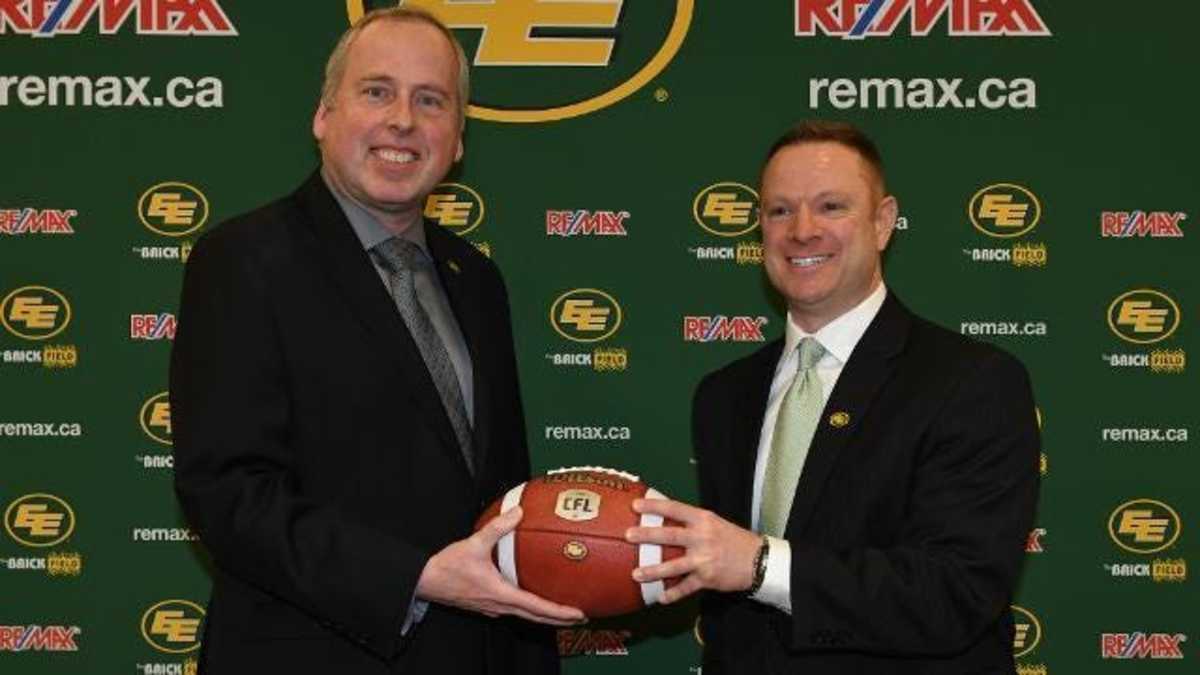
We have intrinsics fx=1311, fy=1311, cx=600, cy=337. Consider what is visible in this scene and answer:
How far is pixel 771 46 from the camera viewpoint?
357 cm

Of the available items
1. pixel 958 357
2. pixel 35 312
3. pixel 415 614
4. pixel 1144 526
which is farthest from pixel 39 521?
pixel 1144 526

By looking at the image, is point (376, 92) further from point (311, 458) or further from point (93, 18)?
point (93, 18)

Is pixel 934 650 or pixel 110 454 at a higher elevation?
pixel 110 454

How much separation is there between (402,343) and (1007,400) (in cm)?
107

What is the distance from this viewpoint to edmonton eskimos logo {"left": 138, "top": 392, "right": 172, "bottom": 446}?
11.7 feet

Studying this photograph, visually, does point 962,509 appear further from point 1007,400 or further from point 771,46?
point 771,46

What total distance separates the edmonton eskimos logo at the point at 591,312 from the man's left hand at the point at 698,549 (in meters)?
1.45

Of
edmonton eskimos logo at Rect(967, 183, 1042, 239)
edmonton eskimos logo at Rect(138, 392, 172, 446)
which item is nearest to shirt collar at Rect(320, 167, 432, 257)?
edmonton eskimos logo at Rect(138, 392, 172, 446)

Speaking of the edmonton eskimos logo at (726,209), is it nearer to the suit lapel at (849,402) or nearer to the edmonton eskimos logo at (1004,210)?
the edmonton eskimos logo at (1004,210)

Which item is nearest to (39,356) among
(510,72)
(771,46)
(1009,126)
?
(510,72)

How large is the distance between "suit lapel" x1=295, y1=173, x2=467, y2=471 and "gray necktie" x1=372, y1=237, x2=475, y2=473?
0.04 meters

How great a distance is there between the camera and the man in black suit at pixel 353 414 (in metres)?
2.09

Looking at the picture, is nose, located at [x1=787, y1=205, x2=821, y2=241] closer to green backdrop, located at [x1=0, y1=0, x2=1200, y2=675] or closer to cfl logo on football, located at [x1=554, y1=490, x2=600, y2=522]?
cfl logo on football, located at [x1=554, y1=490, x2=600, y2=522]

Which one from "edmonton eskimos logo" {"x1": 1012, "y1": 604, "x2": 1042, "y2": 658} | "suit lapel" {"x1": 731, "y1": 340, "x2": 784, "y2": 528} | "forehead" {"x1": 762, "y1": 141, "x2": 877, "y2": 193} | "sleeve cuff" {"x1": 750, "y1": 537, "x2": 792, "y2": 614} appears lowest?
"edmonton eskimos logo" {"x1": 1012, "y1": 604, "x2": 1042, "y2": 658}
